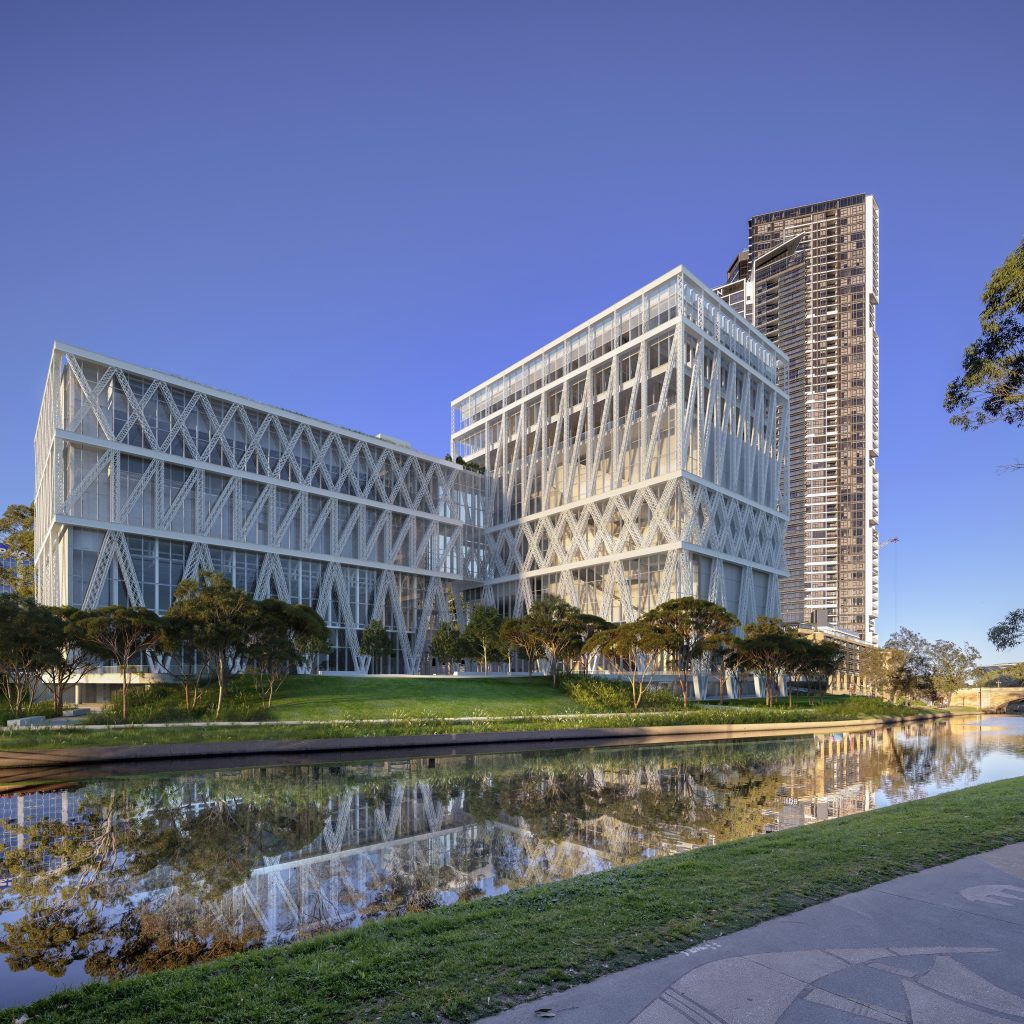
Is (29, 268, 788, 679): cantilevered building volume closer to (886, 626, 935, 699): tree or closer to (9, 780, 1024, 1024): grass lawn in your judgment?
(886, 626, 935, 699): tree

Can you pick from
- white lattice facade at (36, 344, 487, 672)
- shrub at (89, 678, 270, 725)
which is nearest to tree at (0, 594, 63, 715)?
shrub at (89, 678, 270, 725)

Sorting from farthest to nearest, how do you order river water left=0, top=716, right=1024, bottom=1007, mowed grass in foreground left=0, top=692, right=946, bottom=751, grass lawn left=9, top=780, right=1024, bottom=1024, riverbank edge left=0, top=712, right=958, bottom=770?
mowed grass in foreground left=0, top=692, right=946, bottom=751, riverbank edge left=0, top=712, right=958, bottom=770, river water left=0, top=716, right=1024, bottom=1007, grass lawn left=9, top=780, right=1024, bottom=1024

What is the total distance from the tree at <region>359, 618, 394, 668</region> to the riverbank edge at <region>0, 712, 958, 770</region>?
111ft

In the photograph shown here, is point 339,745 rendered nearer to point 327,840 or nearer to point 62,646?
point 327,840

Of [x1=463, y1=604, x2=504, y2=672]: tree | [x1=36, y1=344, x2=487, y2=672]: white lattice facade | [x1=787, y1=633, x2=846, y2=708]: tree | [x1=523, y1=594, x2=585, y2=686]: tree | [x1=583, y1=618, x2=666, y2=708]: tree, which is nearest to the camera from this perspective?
[x1=583, y1=618, x2=666, y2=708]: tree

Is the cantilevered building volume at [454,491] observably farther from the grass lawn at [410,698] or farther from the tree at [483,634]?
the grass lawn at [410,698]

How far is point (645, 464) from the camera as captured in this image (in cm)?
6744

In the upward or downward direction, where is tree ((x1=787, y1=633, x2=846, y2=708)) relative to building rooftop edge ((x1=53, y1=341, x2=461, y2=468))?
downward

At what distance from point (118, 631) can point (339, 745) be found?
1692 cm

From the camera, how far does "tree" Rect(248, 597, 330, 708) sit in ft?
123

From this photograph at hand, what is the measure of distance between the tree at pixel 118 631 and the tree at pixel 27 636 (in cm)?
111

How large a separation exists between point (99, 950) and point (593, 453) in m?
68.8

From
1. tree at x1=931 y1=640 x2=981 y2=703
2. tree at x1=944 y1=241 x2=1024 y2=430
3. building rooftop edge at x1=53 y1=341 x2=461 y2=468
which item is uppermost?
building rooftop edge at x1=53 y1=341 x2=461 y2=468

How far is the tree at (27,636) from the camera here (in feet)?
111
